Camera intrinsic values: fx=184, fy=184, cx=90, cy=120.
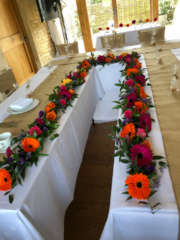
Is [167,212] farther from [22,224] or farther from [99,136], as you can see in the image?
[99,136]

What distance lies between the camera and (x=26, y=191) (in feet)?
2.54

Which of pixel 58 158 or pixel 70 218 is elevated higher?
pixel 58 158

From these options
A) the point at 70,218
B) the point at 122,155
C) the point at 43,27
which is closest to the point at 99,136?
the point at 70,218

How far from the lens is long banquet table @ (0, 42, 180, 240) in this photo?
76 centimetres

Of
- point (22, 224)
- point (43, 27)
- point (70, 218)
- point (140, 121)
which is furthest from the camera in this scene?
point (43, 27)

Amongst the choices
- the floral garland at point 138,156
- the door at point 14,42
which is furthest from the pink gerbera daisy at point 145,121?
the door at point 14,42

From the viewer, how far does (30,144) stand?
909 millimetres

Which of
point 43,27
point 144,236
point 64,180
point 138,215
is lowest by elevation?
point 64,180

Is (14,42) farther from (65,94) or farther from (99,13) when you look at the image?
(65,94)

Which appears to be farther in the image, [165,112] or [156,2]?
[156,2]

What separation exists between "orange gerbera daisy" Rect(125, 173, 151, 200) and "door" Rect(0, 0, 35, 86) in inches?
136

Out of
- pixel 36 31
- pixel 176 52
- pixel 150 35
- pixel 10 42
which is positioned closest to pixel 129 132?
pixel 176 52

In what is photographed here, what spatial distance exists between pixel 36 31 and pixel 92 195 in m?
3.78

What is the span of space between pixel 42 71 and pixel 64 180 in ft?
5.37
